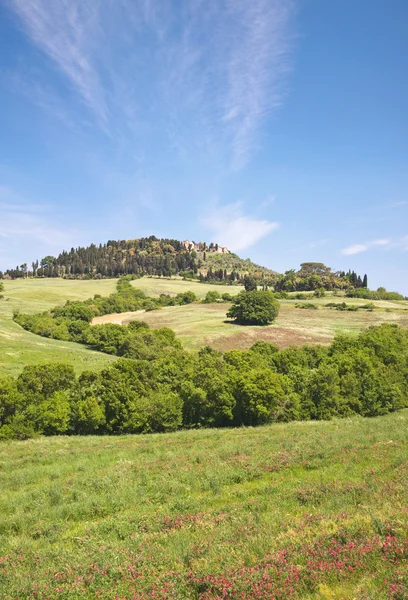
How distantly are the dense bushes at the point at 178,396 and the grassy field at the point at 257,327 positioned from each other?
34.2 metres

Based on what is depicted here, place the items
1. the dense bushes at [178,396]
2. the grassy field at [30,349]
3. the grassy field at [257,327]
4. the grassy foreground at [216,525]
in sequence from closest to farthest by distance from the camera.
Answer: the grassy foreground at [216,525], the dense bushes at [178,396], the grassy field at [30,349], the grassy field at [257,327]

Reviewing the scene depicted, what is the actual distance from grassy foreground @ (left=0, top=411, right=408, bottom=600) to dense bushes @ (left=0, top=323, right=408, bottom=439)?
14.1m

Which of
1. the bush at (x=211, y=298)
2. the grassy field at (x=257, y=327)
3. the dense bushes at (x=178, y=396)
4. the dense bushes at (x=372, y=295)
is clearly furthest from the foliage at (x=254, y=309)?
the dense bushes at (x=372, y=295)

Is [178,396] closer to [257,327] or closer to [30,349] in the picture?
[30,349]

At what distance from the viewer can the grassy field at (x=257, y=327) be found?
86000 millimetres

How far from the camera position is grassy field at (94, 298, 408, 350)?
86000 millimetres

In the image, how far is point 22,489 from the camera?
1736 cm

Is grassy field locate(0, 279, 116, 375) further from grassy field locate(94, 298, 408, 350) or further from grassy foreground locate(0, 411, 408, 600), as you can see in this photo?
grassy foreground locate(0, 411, 408, 600)

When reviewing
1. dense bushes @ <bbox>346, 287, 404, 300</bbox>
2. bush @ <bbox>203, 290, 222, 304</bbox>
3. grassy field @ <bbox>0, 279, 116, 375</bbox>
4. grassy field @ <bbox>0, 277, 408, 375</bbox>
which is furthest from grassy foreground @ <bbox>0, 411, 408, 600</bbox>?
dense bushes @ <bbox>346, 287, 404, 300</bbox>

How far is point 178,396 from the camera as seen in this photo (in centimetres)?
3884

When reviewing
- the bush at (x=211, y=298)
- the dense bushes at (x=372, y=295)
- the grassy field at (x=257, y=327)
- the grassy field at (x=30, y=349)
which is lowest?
the grassy field at (x=30, y=349)

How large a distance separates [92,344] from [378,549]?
87.2 metres

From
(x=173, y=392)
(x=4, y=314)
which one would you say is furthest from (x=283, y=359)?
(x=4, y=314)

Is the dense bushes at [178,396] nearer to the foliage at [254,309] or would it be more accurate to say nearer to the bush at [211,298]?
the foliage at [254,309]
